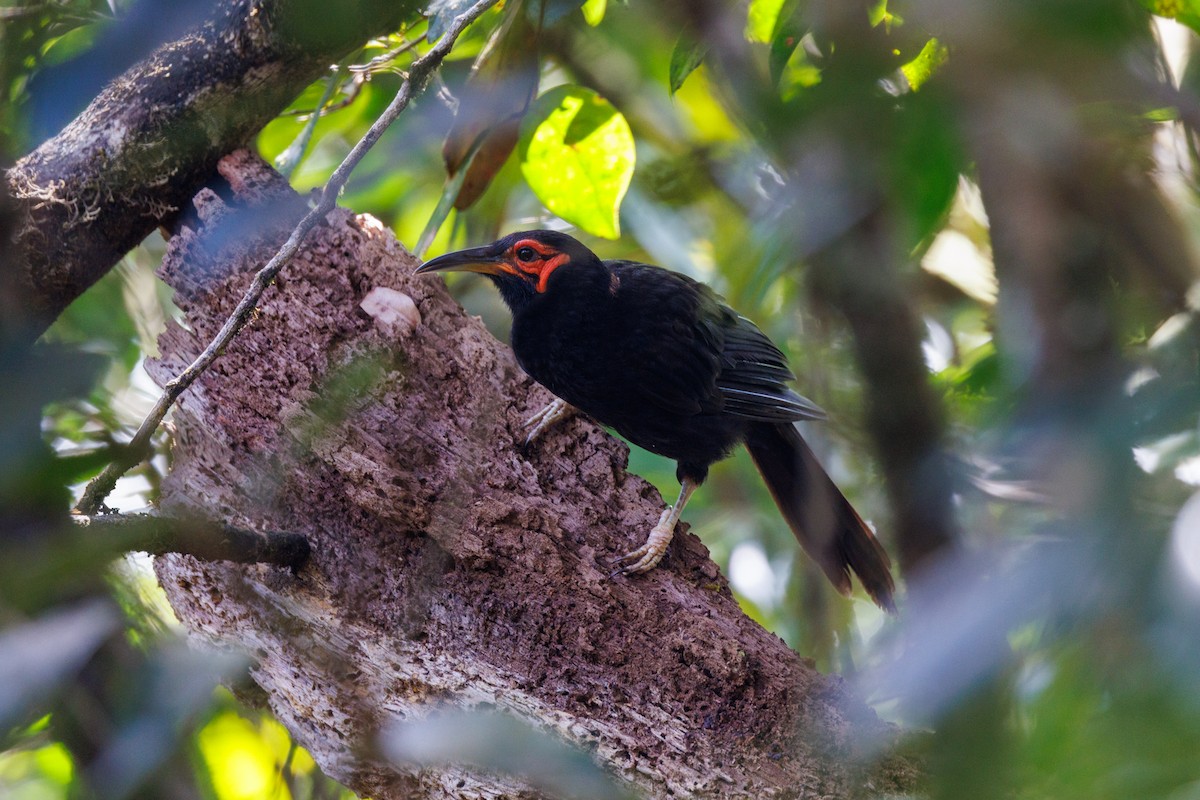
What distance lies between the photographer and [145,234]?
2.62 meters

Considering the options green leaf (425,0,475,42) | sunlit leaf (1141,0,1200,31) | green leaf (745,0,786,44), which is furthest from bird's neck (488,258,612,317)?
sunlit leaf (1141,0,1200,31)

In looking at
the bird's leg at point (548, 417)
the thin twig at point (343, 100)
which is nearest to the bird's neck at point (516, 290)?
the bird's leg at point (548, 417)

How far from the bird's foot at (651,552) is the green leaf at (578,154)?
2.54 ft

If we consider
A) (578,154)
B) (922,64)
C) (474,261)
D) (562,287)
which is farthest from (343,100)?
(922,64)

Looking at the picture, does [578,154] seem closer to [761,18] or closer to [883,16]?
[761,18]

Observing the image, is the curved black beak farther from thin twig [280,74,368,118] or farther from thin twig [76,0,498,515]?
thin twig [76,0,498,515]

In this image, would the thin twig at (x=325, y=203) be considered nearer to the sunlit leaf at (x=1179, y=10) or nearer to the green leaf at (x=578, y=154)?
the green leaf at (x=578, y=154)

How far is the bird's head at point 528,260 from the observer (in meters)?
3.22

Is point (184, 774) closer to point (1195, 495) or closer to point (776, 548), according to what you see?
point (1195, 495)

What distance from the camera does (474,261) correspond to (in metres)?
3.15

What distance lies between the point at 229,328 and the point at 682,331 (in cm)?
175

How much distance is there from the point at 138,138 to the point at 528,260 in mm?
1272

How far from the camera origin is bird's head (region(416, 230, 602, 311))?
322cm

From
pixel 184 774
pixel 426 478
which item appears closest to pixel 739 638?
pixel 426 478
